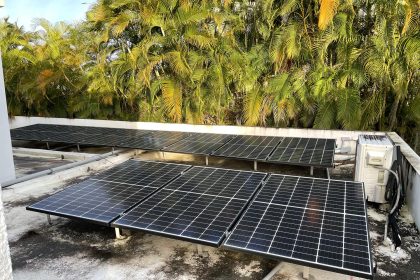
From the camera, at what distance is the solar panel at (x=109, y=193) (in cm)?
499

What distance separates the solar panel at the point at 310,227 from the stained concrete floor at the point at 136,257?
0.54 meters

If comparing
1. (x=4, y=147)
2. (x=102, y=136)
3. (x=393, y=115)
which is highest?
(x=393, y=115)

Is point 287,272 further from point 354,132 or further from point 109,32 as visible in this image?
point 109,32

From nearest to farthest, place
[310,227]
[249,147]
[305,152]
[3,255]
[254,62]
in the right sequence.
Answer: [3,255] → [310,227] → [305,152] → [249,147] → [254,62]

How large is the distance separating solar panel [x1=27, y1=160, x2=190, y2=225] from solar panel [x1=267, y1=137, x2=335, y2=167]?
92.0 inches

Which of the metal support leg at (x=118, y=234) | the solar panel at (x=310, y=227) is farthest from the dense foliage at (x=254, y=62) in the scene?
the metal support leg at (x=118, y=234)

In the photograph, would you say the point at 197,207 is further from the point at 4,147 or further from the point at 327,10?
the point at 327,10

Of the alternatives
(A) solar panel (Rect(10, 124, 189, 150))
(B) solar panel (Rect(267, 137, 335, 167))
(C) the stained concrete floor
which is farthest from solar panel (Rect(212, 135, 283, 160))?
(C) the stained concrete floor

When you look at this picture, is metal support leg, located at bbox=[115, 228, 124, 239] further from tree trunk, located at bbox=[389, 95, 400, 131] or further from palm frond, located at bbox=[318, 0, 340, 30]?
tree trunk, located at bbox=[389, 95, 400, 131]

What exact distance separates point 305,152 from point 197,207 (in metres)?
3.87

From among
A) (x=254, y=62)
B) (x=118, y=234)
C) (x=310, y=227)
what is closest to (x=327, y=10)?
(x=254, y=62)

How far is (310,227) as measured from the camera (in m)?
4.24

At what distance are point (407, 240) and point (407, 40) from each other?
5451 mm

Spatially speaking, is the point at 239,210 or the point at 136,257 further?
the point at 239,210
